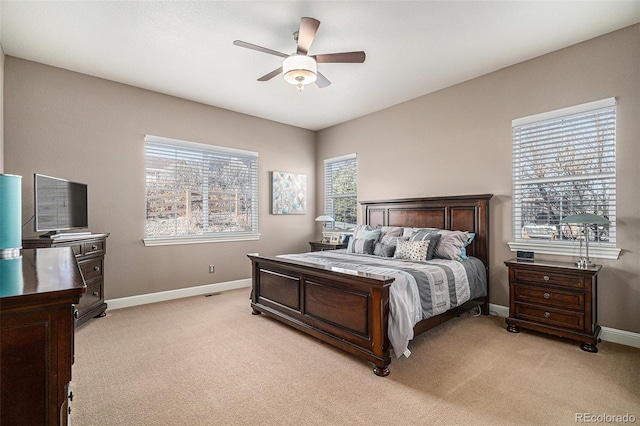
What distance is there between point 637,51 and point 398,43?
7.13 ft

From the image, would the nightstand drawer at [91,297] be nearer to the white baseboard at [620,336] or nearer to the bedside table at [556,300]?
the bedside table at [556,300]

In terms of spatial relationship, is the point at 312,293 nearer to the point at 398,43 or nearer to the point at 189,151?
the point at 398,43

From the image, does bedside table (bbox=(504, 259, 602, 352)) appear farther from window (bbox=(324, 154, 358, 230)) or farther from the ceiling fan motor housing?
window (bbox=(324, 154, 358, 230))

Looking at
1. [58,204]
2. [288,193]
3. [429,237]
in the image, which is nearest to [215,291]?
[288,193]

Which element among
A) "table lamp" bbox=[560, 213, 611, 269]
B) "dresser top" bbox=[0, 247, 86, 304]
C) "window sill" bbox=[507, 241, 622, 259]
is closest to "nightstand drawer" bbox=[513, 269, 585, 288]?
"table lamp" bbox=[560, 213, 611, 269]

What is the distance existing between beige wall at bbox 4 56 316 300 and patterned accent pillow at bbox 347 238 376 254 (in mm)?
1958

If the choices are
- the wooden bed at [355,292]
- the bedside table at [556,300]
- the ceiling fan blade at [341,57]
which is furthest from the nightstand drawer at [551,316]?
the ceiling fan blade at [341,57]

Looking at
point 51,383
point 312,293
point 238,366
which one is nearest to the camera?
point 51,383

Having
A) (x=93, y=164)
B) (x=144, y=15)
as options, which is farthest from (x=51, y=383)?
(x=93, y=164)

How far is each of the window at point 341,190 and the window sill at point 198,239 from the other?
1571mm

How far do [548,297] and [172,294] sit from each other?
4.62 m

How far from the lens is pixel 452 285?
3188 millimetres

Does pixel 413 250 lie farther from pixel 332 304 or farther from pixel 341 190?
pixel 341 190

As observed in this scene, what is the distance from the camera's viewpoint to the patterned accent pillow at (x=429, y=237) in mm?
3688
